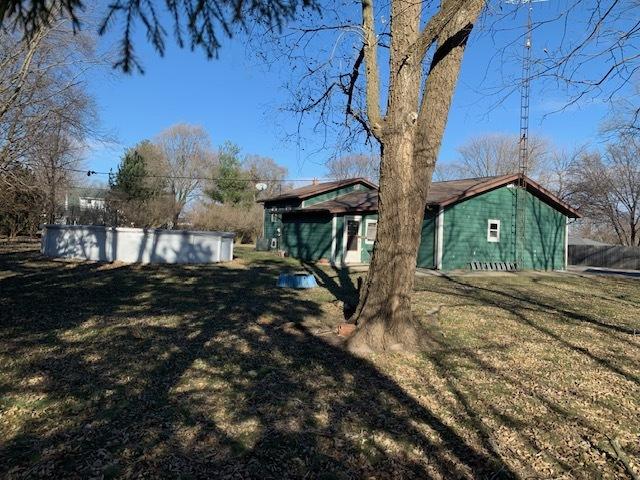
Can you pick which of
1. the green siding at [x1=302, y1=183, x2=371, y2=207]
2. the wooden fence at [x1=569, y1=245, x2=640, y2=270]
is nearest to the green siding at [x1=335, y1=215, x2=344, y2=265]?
the green siding at [x1=302, y1=183, x2=371, y2=207]

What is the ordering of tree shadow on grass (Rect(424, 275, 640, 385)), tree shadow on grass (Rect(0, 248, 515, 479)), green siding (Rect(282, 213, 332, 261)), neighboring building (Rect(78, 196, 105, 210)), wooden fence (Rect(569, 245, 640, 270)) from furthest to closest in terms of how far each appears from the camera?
1. neighboring building (Rect(78, 196, 105, 210))
2. wooden fence (Rect(569, 245, 640, 270))
3. green siding (Rect(282, 213, 332, 261))
4. tree shadow on grass (Rect(424, 275, 640, 385))
5. tree shadow on grass (Rect(0, 248, 515, 479))

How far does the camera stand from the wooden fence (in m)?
29.9

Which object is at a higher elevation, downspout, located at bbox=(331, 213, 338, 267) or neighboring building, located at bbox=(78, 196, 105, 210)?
neighboring building, located at bbox=(78, 196, 105, 210)

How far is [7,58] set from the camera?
46.1 ft

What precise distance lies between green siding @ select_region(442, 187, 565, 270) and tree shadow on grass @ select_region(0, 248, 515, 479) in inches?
503

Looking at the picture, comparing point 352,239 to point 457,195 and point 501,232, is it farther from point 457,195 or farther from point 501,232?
point 501,232

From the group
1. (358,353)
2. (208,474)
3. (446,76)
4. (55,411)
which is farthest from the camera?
(446,76)

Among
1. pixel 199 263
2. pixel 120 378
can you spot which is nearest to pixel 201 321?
pixel 120 378

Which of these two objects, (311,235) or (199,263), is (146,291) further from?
(311,235)

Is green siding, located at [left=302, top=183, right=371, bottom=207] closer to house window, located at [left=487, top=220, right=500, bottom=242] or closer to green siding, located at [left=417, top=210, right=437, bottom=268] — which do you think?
green siding, located at [left=417, top=210, right=437, bottom=268]

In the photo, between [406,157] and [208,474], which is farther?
[406,157]

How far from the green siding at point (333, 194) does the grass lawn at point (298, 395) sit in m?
16.0

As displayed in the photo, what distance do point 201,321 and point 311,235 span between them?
1502 cm

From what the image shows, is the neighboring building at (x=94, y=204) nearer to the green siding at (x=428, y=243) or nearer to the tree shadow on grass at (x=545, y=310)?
the green siding at (x=428, y=243)
